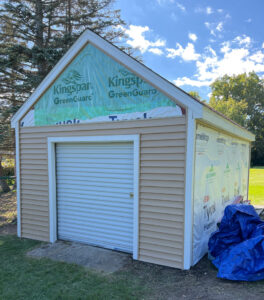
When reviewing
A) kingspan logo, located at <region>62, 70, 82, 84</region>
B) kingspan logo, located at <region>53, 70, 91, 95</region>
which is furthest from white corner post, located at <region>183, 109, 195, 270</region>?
kingspan logo, located at <region>62, 70, 82, 84</region>

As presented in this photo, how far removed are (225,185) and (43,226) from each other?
15.1ft

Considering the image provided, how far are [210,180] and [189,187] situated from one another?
110cm

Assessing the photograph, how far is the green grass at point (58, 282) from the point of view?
3.28 m

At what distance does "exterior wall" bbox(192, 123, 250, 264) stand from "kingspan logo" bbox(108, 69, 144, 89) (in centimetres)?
142

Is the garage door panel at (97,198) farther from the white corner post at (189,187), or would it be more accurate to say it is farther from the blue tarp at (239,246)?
the blue tarp at (239,246)

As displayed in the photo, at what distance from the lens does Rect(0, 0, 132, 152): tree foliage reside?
889 centimetres

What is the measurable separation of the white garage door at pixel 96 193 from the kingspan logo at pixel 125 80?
1153mm

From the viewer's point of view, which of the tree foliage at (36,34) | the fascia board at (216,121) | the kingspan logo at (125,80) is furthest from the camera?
the tree foliage at (36,34)

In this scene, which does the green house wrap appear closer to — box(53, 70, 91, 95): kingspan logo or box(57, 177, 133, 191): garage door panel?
box(53, 70, 91, 95): kingspan logo

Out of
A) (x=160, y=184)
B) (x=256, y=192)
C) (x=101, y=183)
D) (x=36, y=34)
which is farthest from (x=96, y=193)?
(x=256, y=192)

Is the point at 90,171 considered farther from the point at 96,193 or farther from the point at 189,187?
the point at 189,187

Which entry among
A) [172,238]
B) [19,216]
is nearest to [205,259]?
[172,238]

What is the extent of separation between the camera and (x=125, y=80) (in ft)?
14.6

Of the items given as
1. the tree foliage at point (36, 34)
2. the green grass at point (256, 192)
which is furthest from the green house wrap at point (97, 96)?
the green grass at point (256, 192)
